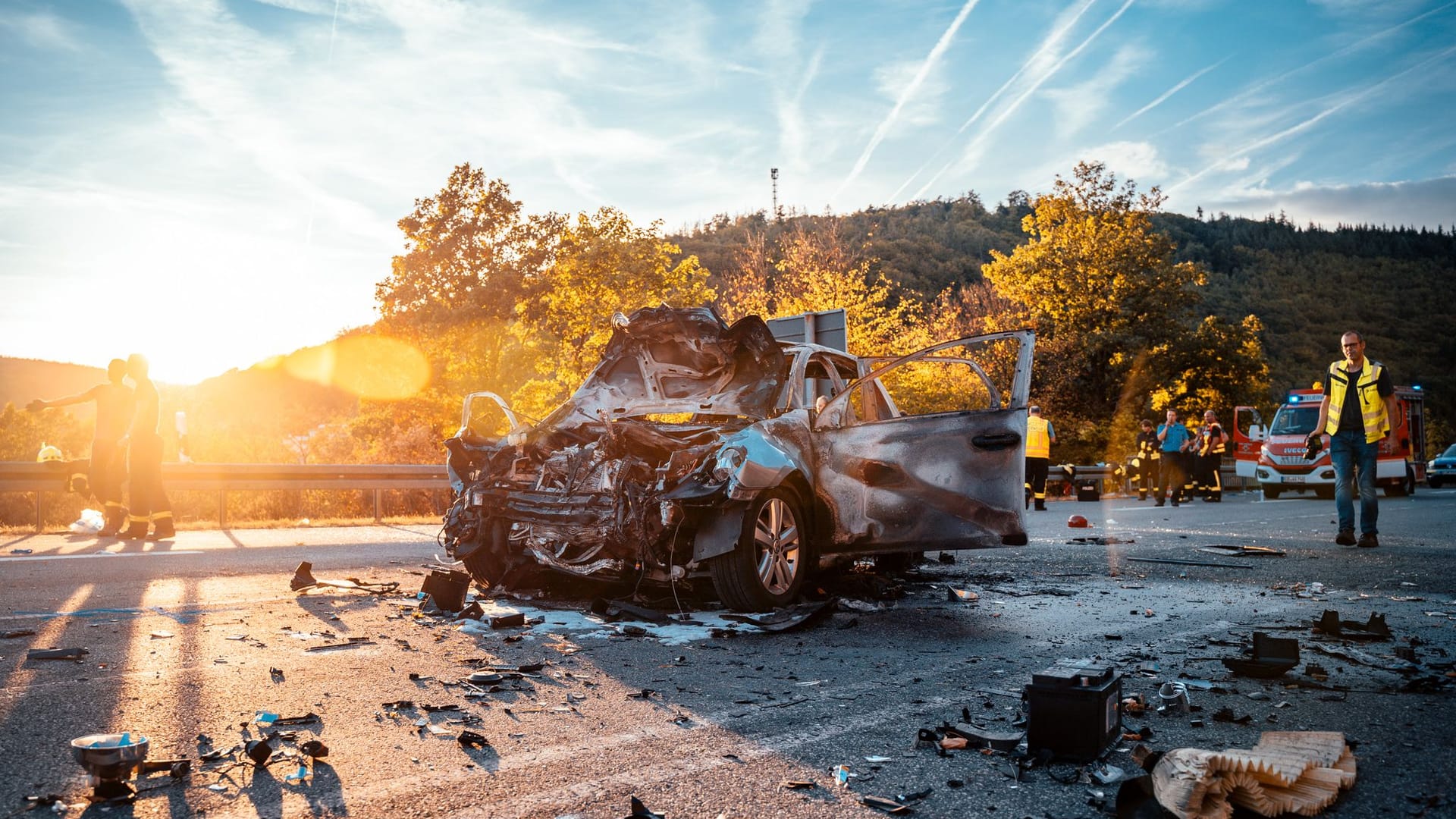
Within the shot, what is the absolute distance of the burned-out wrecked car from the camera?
603 cm

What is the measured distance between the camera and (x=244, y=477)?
1366 centimetres

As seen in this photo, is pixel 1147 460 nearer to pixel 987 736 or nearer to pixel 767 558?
pixel 767 558

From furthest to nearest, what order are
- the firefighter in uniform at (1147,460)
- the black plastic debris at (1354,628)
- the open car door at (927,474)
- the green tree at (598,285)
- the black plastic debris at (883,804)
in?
the green tree at (598,285)
the firefighter in uniform at (1147,460)
the open car door at (927,474)
the black plastic debris at (1354,628)
the black plastic debris at (883,804)

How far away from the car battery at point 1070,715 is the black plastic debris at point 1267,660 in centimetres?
146

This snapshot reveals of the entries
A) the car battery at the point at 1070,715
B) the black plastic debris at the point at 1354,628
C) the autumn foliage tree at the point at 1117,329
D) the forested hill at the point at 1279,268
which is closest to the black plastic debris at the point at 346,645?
the car battery at the point at 1070,715

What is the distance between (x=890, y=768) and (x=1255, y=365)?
1961 inches

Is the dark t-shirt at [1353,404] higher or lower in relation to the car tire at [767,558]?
higher

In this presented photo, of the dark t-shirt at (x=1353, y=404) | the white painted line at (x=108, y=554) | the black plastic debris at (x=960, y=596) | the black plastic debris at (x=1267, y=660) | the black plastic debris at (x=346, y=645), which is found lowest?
the black plastic debris at (x=960, y=596)

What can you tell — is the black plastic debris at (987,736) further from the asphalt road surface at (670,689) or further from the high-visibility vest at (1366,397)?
the high-visibility vest at (1366,397)

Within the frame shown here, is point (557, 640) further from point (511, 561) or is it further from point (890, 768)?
point (890, 768)


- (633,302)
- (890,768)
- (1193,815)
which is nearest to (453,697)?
(890,768)

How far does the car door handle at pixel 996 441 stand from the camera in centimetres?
673

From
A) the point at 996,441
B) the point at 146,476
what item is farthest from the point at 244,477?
the point at 996,441

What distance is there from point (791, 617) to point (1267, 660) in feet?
7.97
